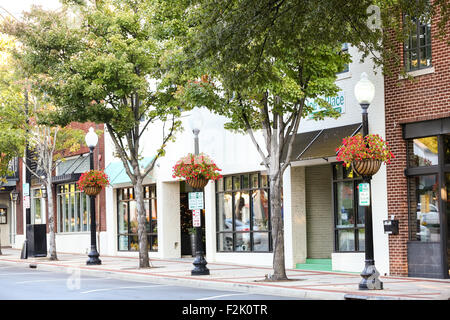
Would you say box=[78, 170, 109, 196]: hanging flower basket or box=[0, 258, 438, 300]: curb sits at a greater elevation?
box=[78, 170, 109, 196]: hanging flower basket

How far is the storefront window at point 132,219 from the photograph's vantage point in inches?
1091

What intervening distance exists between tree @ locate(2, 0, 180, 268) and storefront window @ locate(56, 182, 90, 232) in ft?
37.9

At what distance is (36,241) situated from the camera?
27781 millimetres

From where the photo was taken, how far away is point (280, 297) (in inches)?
543

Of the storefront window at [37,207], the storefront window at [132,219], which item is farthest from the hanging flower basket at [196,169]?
the storefront window at [37,207]

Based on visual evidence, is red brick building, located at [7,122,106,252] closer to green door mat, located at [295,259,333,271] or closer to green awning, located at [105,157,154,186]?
green awning, located at [105,157,154,186]

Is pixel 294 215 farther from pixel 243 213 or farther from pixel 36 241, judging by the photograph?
pixel 36 241

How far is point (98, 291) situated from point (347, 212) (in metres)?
7.53

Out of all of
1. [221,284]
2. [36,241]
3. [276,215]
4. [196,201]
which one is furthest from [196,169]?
[36,241]

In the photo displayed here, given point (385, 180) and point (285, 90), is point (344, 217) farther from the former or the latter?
point (285, 90)

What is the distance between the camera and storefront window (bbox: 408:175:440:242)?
54.6 ft

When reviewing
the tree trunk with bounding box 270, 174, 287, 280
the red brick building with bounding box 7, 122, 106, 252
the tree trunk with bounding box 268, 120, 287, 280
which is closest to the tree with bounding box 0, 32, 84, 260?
the red brick building with bounding box 7, 122, 106, 252

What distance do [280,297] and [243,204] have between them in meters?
9.27

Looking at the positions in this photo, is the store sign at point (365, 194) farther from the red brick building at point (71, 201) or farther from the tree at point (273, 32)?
the red brick building at point (71, 201)
